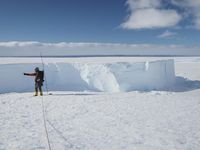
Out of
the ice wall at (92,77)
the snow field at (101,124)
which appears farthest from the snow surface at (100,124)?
the ice wall at (92,77)

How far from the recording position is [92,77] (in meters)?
16.2

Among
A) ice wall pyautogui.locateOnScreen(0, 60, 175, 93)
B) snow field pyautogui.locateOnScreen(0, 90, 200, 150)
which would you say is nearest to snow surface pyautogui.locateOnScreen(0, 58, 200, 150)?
snow field pyautogui.locateOnScreen(0, 90, 200, 150)

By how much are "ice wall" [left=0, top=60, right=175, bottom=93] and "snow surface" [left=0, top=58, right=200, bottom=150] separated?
4.26 m

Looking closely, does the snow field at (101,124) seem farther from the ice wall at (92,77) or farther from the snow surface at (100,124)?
the ice wall at (92,77)

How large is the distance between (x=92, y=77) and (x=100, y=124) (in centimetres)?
891

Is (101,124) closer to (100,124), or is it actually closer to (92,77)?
(100,124)

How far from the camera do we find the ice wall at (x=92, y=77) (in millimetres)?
15273

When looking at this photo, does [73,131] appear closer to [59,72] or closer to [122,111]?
[122,111]

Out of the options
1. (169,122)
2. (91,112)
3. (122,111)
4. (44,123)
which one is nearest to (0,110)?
(44,123)

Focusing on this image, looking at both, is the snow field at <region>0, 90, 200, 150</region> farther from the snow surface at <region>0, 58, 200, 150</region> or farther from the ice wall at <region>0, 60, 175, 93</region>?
the ice wall at <region>0, 60, 175, 93</region>

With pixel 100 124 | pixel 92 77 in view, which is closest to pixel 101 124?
pixel 100 124

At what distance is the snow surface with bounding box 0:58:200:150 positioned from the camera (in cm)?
587

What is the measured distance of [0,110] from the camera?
896 cm

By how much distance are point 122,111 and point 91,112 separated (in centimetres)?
106
